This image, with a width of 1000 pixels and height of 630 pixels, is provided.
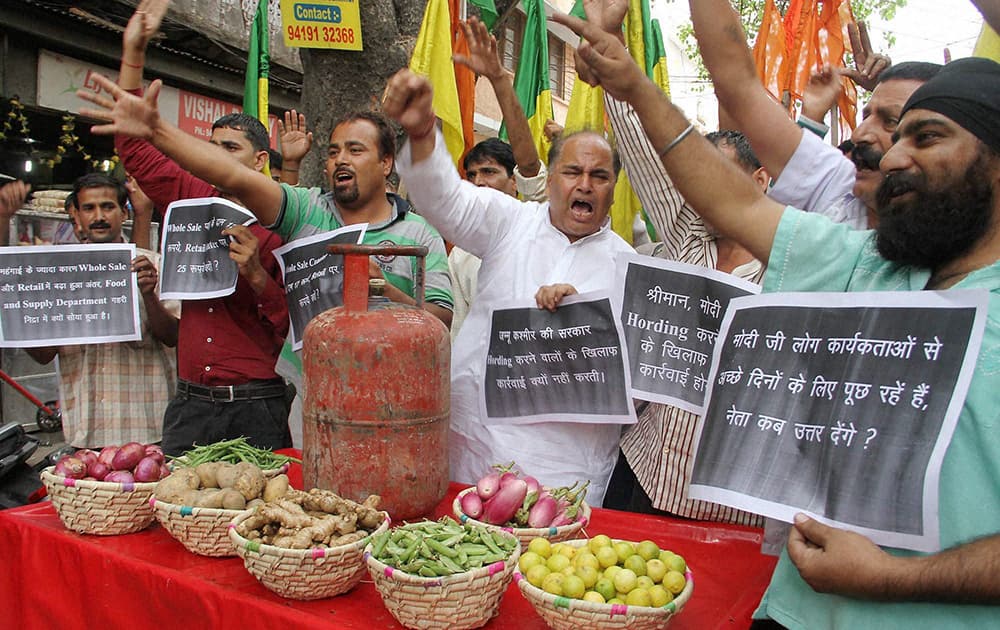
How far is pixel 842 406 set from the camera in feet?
5.13

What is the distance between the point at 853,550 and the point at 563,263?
5.71 ft

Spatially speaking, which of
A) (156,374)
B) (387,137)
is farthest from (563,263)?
(156,374)

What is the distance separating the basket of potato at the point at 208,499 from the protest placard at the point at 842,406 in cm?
129

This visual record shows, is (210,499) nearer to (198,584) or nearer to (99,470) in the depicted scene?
(198,584)

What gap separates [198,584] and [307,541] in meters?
0.36

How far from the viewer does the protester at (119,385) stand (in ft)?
12.6

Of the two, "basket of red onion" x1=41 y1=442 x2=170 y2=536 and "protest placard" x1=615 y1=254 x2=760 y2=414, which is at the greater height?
"protest placard" x1=615 y1=254 x2=760 y2=414

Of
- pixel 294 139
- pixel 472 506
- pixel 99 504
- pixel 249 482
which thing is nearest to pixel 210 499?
pixel 249 482

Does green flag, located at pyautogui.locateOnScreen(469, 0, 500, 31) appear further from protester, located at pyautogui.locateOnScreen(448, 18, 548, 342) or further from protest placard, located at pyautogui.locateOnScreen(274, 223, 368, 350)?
protest placard, located at pyautogui.locateOnScreen(274, 223, 368, 350)

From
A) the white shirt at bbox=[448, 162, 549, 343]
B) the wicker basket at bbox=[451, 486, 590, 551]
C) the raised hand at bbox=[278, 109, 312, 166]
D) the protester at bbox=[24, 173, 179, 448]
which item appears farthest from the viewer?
the raised hand at bbox=[278, 109, 312, 166]

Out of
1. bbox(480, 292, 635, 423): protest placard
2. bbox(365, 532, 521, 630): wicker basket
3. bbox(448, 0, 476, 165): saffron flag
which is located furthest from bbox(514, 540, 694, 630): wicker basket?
bbox(448, 0, 476, 165): saffron flag

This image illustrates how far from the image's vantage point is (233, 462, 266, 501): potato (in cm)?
222

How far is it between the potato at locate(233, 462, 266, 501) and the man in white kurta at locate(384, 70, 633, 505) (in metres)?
0.90

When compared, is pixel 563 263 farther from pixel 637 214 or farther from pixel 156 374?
pixel 156 374
